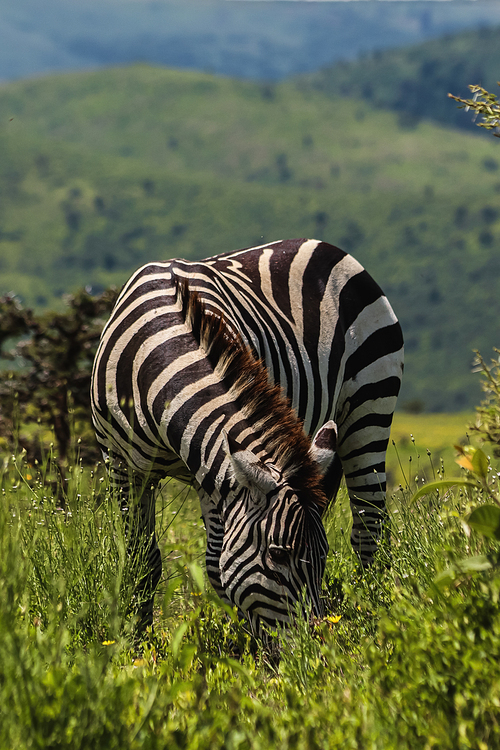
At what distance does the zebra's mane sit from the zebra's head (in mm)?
23

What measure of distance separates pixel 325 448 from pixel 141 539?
1.26 metres

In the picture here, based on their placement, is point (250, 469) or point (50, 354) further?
point (50, 354)

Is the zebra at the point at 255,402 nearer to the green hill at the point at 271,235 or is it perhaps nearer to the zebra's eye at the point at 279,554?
the zebra's eye at the point at 279,554

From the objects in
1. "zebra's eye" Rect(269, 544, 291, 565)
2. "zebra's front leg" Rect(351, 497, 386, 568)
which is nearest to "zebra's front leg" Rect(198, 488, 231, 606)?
"zebra's eye" Rect(269, 544, 291, 565)

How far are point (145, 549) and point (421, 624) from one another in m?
2.01

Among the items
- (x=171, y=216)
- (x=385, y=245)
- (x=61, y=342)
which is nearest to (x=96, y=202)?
(x=171, y=216)

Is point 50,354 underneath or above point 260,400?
above

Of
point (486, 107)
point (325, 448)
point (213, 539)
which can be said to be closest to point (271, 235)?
point (486, 107)

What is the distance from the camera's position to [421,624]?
9.72 feet

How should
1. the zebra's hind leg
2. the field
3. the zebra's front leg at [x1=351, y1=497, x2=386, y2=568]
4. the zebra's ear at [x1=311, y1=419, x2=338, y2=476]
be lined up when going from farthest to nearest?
the zebra's front leg at [x1=351, y1=497, x2=386, y2=568]
the zebra's hind leg
the zebra's ear at [x1=311, y1=419, x2=338, y2=476]
the field

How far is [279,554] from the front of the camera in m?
3.61

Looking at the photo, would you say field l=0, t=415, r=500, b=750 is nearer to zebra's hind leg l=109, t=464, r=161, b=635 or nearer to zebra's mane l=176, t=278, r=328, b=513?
zebra's hind leg l=109, t=464, r=161, b=635

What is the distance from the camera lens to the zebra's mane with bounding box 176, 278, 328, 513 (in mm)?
3824

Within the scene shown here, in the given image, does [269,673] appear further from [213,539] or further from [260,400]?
[260,400]
